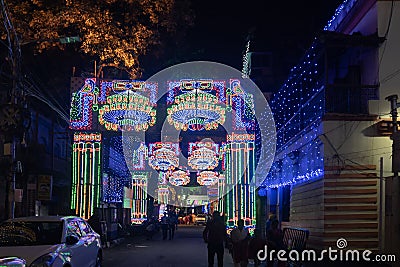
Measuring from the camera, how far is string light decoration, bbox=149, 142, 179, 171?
3447cm

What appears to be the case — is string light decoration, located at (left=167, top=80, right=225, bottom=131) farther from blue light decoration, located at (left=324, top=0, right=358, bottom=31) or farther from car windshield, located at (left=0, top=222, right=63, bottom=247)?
car windshield, located at (left=0, top=222, right=63, bottom=247)

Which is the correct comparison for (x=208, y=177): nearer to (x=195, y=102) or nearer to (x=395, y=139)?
(x=195, y=102)

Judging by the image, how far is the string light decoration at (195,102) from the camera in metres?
24.3

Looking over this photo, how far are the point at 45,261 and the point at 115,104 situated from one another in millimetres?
14786

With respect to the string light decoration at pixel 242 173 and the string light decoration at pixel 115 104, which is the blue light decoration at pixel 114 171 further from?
the string light decoration at pixel 242 173

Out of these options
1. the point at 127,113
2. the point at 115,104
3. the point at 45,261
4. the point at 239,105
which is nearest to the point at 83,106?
the point at 115,104

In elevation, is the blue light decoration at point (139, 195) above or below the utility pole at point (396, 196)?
below

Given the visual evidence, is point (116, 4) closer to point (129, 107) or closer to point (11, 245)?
point (129, 107)

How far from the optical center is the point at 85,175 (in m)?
26.1

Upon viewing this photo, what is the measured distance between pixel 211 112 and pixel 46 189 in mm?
8047

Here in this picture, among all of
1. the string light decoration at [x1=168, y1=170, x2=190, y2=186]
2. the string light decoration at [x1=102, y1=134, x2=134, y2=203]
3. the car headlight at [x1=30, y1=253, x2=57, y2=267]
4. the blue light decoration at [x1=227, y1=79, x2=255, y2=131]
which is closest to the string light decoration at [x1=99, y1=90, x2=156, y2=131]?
the string light decoration at [x1=102, y1=134, x2=134, y2=203]

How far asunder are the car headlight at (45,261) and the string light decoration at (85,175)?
1574 cm

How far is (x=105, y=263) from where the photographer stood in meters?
19.3

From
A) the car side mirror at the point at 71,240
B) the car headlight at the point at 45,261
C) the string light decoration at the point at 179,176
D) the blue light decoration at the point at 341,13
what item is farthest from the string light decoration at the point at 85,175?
the car headlight at the point at 45,261
